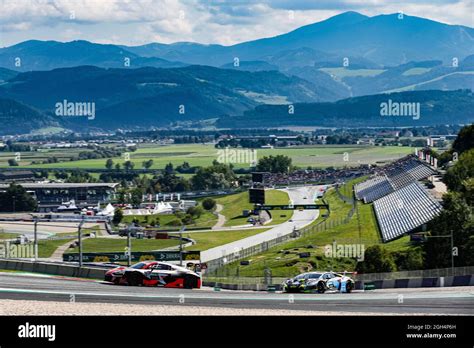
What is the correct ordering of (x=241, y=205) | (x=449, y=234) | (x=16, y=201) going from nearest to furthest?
(x=449, y=234), (x=241, y=205), (x=16, y=201)

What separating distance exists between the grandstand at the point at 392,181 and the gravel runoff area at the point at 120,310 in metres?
78.4

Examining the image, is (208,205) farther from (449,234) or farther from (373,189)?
(449,234)

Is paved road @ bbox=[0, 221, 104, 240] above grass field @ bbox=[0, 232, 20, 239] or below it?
below

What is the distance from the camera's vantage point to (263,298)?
37406 mm

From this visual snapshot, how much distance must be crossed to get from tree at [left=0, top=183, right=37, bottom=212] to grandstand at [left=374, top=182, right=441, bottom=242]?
188 ft

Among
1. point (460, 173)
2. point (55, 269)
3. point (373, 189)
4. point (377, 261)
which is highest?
point (460, 173)

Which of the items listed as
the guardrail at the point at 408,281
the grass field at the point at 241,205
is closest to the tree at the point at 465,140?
the grass field at the point at 241,205

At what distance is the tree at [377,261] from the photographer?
2398 inches

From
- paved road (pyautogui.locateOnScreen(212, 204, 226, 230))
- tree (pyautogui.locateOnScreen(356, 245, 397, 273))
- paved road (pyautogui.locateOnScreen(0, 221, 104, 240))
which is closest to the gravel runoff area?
tree (pyautogui.locateOnScreen(356, 245, 397, 273))

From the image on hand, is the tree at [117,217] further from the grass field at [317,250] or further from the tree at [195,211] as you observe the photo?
the grass field at [317,250]

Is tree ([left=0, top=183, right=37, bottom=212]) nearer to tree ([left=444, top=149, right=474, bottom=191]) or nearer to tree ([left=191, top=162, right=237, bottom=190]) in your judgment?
tree ([left=191, top=162, right=237, bottom=190])

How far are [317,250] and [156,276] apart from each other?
37.3 meters

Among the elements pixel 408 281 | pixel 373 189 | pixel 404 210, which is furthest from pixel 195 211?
pixel 408 281

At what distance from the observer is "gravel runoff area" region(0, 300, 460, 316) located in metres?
31.4
